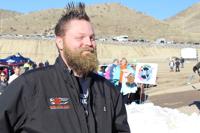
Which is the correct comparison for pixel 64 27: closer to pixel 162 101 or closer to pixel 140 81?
pixel 140 81

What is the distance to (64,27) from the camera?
3.61 meters

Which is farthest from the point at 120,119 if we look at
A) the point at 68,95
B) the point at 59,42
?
the point at 59,42

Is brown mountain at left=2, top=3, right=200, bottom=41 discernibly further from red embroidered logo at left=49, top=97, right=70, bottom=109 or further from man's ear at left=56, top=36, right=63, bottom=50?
red embroidered logo at left=49, top=97, right=70, bottom=109

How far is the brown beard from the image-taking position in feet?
11.5

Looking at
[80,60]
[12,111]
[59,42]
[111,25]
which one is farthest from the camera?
[111,25]

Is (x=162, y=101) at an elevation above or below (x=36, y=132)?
below

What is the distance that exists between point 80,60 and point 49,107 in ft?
1.16

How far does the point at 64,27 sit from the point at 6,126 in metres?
0.71

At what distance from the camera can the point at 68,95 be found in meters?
3.39

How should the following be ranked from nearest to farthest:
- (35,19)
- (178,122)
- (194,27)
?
(178,122) → (35,19) → (194,27)

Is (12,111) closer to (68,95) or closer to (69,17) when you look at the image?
(68,95)

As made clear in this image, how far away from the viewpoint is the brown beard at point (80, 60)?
11.5ft

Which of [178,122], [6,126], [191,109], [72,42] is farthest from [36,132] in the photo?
[191,109]

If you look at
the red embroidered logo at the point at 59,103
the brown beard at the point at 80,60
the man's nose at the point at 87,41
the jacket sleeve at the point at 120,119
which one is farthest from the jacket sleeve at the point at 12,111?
the jacket sleeve at the point at 120,119
